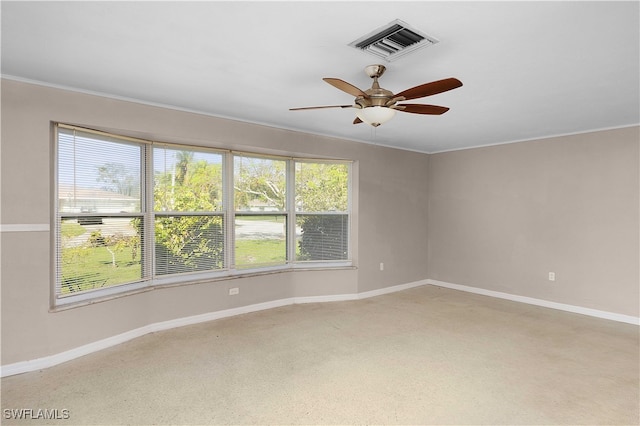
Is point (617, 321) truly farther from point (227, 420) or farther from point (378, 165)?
point (227, 420)

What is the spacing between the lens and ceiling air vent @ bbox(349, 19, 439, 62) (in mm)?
2000

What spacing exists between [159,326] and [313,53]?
3.27 meters

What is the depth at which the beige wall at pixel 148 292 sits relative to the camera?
286cm

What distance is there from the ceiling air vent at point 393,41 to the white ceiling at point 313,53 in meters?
0.05

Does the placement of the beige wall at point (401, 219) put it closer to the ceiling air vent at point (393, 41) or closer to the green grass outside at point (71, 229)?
the green grass outside at point (71, 229)

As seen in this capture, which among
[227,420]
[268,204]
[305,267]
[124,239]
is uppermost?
[268,204]

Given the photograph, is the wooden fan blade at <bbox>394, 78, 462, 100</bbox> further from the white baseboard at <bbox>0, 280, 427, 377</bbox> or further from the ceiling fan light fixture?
the white baseboard at <bbox>0, 280, 427, 377</bbox>

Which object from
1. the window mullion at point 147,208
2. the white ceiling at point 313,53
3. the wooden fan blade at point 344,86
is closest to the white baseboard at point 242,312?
the window mullion at point 147,208

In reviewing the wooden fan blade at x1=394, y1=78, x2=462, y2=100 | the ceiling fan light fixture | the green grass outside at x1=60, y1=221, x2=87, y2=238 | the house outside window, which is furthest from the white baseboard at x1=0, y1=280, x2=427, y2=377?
the wooden fan blade at x1=394, y1=78, x2=462, y2=100

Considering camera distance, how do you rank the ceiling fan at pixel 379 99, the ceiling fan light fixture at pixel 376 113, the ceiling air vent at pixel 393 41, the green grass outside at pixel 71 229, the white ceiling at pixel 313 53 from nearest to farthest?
1. the white ceiling at pixel 313 53
2. the ceiling air vent at pixel 393 41
3. the ceiling fan at pixel 379 99
4. the ceiling fan light fixture at pixel 376 113
5. the green grass outside at pixel 71 229

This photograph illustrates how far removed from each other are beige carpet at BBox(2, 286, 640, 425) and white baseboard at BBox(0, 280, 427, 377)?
10cm

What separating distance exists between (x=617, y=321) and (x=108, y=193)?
6046 mm

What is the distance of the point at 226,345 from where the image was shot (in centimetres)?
350

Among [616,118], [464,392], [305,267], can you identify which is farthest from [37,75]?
[616,118]
